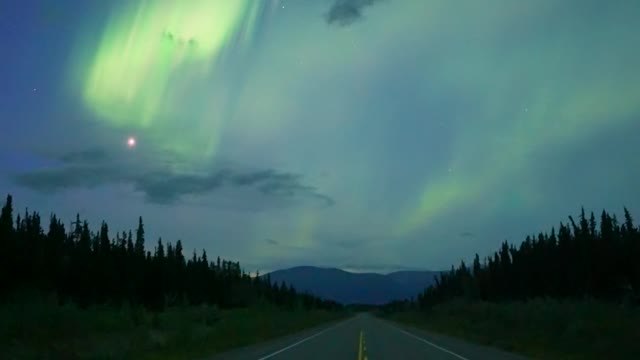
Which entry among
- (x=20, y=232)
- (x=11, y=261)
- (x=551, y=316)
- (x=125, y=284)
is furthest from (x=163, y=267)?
(x=551, y=316)

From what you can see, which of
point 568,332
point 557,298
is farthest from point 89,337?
point 557,298

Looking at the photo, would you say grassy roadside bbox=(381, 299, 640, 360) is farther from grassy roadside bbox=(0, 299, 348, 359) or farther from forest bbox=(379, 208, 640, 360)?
grassy roadside bbox=(0, 299, 348, 359)

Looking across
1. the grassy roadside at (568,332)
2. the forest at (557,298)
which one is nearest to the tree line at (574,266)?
the forest at (557,298)

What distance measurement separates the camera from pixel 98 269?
313ft

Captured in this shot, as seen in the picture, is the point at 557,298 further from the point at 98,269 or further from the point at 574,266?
the point at 98,269

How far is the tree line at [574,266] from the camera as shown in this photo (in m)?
89.4

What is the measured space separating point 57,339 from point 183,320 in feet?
68.3

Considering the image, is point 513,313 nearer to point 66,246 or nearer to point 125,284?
point 125,284

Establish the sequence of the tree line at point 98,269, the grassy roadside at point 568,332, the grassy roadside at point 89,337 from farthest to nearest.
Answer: the tree line at point 98,269 → the grassy roadside at point 568,332 → the grassy roadside at point 89,337

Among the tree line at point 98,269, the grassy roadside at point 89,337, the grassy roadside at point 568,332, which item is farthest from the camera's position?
the tree line at point 98,269

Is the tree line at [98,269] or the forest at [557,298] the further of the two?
the tree line at [98,269]

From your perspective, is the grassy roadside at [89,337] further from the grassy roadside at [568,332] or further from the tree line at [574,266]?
the tree line at [574,266]

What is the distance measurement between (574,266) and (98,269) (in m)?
64.4

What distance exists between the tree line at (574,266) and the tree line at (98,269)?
144 feet
